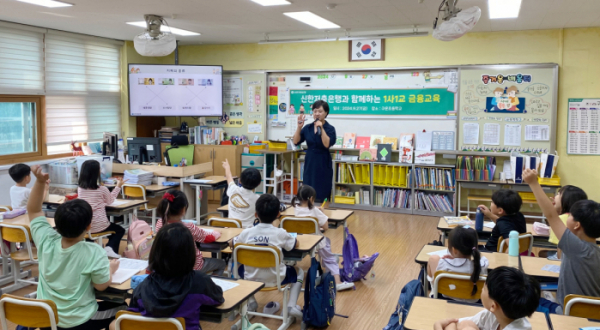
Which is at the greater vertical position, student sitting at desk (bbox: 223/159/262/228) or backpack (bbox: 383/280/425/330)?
student sitting at desk (bbox: 223/159/262/228)

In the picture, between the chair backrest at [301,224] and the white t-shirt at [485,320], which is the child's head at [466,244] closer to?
A: the white t-shirt at [485,320]

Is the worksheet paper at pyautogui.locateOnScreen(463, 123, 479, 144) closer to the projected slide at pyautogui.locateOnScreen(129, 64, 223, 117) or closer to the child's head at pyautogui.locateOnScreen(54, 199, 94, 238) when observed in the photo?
the projected slide at pyautogui.locateOnScreen(129, 64, 223, 117)

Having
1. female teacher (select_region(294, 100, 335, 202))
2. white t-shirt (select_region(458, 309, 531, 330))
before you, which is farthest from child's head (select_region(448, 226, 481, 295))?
female teacher (select_region(294, 100, 335, 202))

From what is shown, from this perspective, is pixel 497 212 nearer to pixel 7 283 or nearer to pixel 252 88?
pixel 7 283

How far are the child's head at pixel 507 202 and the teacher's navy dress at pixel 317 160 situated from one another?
2100 millimetres

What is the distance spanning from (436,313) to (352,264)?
2228mm

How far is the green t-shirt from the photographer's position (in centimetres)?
238

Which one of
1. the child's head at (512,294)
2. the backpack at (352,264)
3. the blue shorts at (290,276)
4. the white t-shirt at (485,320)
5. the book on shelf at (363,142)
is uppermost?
Answer: the book on shelf at (363,142)

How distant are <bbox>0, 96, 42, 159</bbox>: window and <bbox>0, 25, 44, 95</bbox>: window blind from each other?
16 cm

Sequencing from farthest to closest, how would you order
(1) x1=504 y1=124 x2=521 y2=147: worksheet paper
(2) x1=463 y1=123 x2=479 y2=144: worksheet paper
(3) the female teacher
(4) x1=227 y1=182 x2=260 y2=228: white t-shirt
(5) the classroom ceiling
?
(2) x1=463 y1=123 x2=479 y2=144: worksheet paper
(1) x1=504 y1=124 x2=521 y2=147: worksheet paper
(5) the classroom ceiling
(3) the female teacher
(4) x1=227 y1=182 x2=260 y2=228: white t-shirt

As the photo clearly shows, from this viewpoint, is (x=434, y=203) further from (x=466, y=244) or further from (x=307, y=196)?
(x=466, y=244)

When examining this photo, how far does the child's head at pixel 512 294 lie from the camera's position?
1.73 m

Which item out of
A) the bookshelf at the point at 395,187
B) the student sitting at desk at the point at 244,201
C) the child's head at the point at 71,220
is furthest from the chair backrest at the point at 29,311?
the bookshelf at the point at 395,187

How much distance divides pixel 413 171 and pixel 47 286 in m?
5.85
